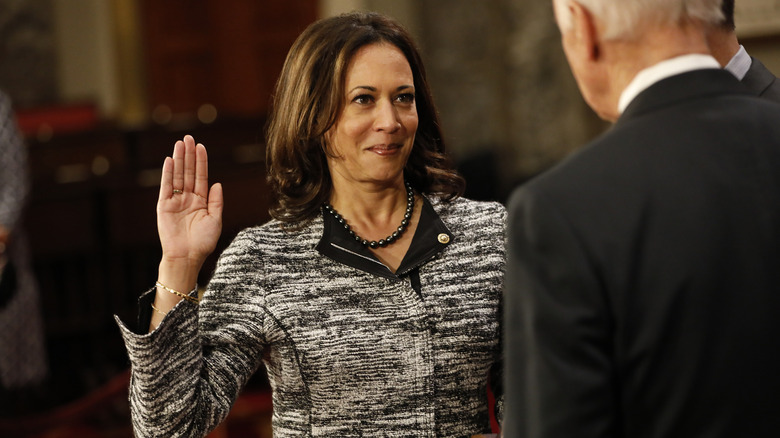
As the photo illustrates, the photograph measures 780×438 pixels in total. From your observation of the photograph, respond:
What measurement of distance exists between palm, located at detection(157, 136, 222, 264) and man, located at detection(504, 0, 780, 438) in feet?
2.55

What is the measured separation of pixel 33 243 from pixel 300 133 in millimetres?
3361

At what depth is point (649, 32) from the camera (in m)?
1.07

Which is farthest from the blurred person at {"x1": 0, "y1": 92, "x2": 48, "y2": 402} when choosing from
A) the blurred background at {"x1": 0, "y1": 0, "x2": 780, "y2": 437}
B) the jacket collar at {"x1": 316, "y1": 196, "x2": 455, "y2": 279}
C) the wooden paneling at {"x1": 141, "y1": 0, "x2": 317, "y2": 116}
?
the wooden paneling at {"x1": 141, "y1": 0, "x2": 317, "y2": 116}

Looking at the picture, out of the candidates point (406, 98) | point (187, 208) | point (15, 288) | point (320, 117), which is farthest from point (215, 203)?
point (15, 288)

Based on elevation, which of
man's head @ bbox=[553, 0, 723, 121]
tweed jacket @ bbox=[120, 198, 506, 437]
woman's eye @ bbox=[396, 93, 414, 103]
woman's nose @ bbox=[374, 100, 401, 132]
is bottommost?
tweed jacket @ bbox=[120, 198, 506, 437]

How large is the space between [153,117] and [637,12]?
6452 mm

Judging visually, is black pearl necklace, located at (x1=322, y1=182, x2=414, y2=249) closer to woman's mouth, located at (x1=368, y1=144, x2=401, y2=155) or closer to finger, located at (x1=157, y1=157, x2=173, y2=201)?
woman's mouth, located at (x1=368, y1=144, x2=401, y2=155)

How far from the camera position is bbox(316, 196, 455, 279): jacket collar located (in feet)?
5.82

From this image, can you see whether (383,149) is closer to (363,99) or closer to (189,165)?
(363,99)

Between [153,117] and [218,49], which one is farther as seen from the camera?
Result: [218,49]

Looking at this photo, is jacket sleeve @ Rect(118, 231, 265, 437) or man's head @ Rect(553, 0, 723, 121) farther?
jacket sleeve @ Rect(118, 231, 265, 437)

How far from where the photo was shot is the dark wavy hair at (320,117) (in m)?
1.79

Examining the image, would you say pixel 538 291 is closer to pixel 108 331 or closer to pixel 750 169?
pixel 750 169

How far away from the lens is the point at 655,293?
1.00 meters
